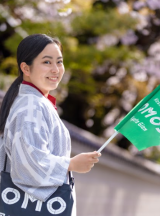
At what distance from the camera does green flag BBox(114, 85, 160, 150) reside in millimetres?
2627

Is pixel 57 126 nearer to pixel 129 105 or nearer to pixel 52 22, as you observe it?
pixel 52 22

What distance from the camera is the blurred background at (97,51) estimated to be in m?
Result: 9.03

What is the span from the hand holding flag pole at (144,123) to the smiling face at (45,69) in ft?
1.45

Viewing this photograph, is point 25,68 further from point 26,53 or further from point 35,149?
point 35,149

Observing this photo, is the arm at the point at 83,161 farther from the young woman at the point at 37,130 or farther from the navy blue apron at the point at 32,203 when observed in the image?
the navy blue apron at the point at 32,203

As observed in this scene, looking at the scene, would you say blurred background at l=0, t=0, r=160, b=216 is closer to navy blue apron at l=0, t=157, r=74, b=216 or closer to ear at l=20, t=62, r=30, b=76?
ear at l=20, t=62, r=30, b=76

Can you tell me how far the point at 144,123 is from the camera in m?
→ 2.63

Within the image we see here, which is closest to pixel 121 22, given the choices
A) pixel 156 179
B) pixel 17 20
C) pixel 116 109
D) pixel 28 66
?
pixel 17 20

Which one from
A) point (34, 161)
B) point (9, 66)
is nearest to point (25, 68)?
point (34, 161)

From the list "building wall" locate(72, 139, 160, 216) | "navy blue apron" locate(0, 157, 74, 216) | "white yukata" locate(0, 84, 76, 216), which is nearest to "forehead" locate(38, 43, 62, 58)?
"white yukata" locate(0, 84, 76, 216)

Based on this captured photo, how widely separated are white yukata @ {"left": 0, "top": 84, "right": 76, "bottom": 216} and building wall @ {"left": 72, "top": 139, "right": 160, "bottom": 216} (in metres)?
3.88


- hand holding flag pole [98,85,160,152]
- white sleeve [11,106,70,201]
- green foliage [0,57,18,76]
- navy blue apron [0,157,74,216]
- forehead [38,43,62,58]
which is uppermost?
forehead [38,43,62,58]

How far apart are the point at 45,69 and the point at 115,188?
17.9 feet

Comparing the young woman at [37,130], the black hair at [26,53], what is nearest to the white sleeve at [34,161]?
the young woman at [37,130]
